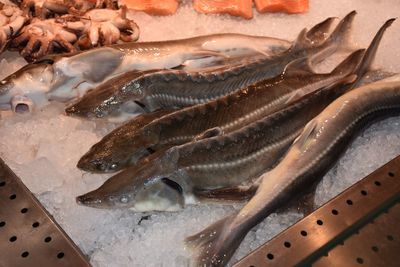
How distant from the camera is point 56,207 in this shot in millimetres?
1717

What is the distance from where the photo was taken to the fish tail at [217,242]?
1.45 m

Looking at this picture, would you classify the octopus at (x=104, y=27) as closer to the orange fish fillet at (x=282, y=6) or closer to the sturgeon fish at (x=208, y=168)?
the orange fish fillet at (x=282, y=6)

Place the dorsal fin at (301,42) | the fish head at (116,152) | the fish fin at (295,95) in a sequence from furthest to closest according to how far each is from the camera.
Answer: the dorsal fin at (301,42) → the fish fin at (295,95) → the fish head at (116,152)

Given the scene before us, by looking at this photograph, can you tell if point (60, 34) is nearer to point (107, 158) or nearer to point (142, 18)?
point (142, 18)

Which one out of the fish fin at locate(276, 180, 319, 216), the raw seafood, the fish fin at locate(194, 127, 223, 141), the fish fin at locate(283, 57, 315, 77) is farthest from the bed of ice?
the fish fin at locate(283, 57, 315, 77)

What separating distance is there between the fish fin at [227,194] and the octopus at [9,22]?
1.22 metres

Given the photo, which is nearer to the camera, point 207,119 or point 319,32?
point 207,119

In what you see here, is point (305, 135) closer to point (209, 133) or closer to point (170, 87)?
point (209, 133)

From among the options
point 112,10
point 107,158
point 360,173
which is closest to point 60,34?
point 112,10

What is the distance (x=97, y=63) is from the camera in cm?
196

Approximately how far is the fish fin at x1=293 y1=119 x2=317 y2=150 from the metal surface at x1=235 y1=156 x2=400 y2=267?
0.23 metres

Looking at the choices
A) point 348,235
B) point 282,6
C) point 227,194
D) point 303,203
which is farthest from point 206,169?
point 282,6

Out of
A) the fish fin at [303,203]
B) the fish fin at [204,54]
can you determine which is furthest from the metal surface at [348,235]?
the fish fin at [204,54]

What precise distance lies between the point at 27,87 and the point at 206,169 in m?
0.85
